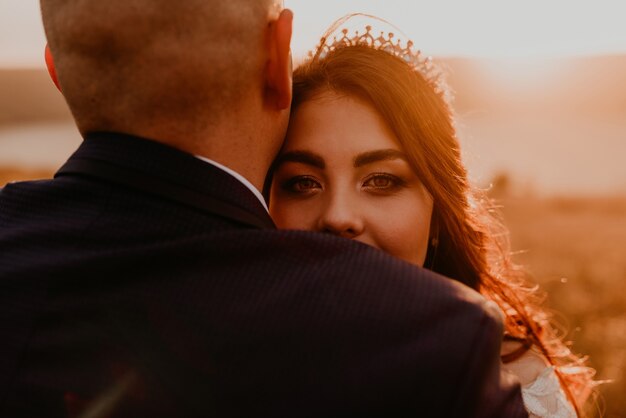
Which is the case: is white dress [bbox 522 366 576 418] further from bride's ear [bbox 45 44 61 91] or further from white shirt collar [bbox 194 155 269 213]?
bride's ear [bbox 45 44 61 91]

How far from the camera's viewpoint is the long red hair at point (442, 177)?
2781 millimetres

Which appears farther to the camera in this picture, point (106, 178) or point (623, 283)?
point (623, 283)

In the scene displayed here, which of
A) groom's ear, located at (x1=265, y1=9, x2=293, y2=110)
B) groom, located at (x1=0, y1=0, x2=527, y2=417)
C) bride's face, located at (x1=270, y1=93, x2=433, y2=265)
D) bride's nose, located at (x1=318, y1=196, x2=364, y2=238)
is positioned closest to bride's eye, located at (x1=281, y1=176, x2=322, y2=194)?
bride's face, located at (x1=270, y1=93, x2=433, y2=265)

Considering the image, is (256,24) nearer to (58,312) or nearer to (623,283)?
(58,312)

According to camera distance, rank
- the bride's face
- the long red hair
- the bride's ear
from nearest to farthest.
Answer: the bride's ear
the bride's face
the long red hair

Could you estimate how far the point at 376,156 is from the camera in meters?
2.63

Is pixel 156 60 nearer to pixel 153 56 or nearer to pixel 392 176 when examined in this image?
pixel 153 56

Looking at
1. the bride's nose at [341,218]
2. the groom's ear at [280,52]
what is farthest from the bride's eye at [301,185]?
the groom's ear at [280,52]

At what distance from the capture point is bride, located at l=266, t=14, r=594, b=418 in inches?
103

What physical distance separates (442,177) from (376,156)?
426mm

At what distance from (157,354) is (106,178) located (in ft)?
1.44

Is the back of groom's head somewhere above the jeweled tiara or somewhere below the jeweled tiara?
below

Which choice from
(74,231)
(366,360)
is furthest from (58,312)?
(366,360)

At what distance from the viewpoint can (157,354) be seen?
1.34m
